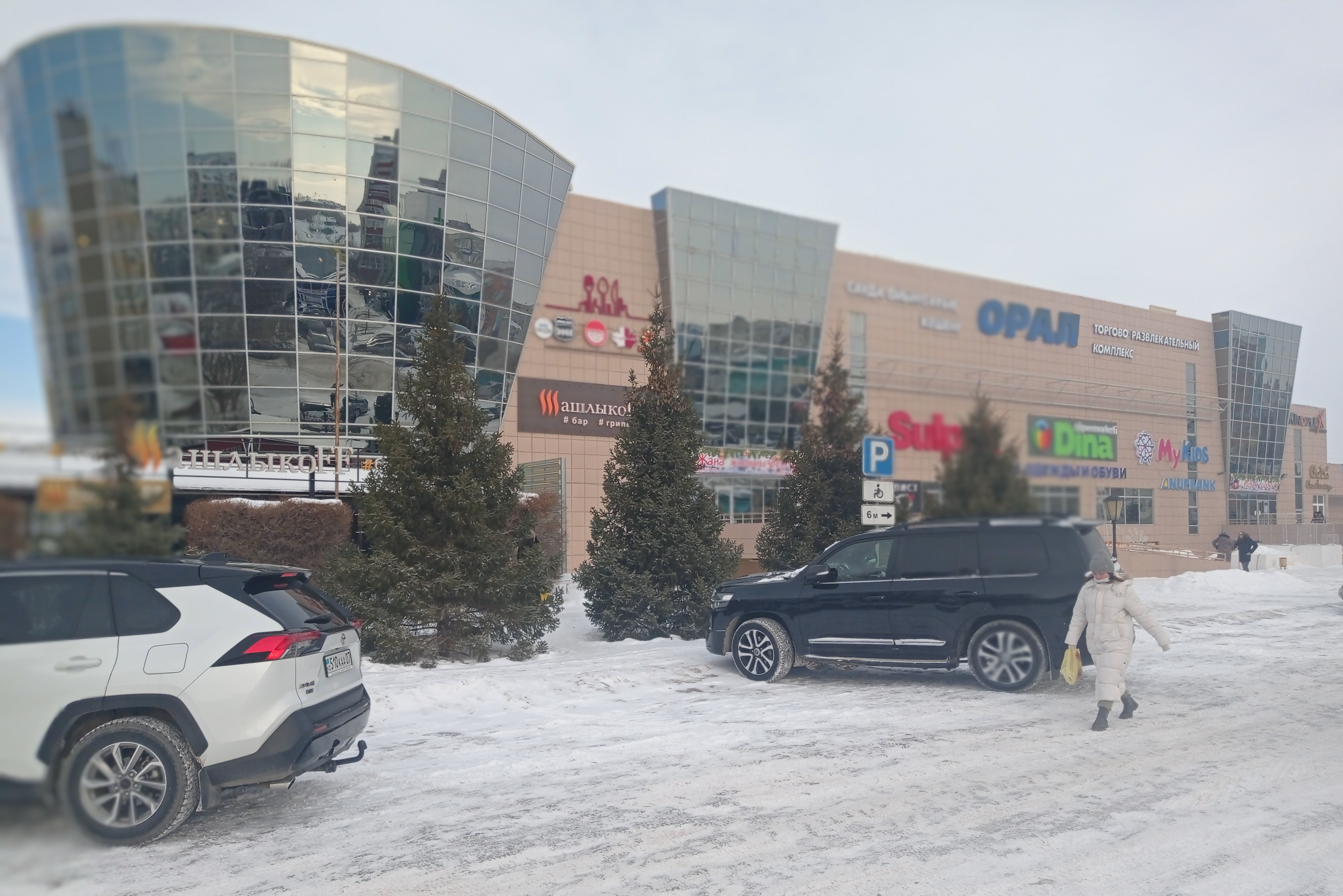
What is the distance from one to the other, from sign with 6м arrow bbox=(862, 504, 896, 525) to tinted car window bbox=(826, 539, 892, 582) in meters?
0.27

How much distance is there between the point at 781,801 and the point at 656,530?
927 cm

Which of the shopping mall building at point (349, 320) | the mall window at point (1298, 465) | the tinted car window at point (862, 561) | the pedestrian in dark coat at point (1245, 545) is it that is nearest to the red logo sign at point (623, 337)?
the shopping mall building at point (349, 320)

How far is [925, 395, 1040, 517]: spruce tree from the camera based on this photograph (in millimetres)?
4426

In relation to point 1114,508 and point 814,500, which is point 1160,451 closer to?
point 1114,508

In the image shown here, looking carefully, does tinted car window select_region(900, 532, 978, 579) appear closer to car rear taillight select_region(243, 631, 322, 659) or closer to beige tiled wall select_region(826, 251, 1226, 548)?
beige tiled wall select_region(826, 251, 1226, 548)

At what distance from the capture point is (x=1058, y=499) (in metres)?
4.53

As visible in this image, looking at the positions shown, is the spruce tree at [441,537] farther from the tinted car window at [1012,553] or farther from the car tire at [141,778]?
the car tire at [141,778]

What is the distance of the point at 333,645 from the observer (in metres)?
5.93

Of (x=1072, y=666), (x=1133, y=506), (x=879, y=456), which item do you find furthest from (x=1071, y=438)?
(x=1072, y=666)

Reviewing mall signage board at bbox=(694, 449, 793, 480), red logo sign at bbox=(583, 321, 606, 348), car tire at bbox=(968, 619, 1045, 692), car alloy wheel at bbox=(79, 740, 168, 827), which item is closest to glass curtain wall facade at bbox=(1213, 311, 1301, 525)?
car tire at bbox=(968, 619, 1045, 692)

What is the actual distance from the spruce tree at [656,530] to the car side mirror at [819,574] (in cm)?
450

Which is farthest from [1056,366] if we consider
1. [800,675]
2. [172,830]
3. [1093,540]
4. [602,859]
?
[800,675]

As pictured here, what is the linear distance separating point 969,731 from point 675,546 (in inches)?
303

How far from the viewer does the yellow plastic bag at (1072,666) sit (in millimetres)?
8312
